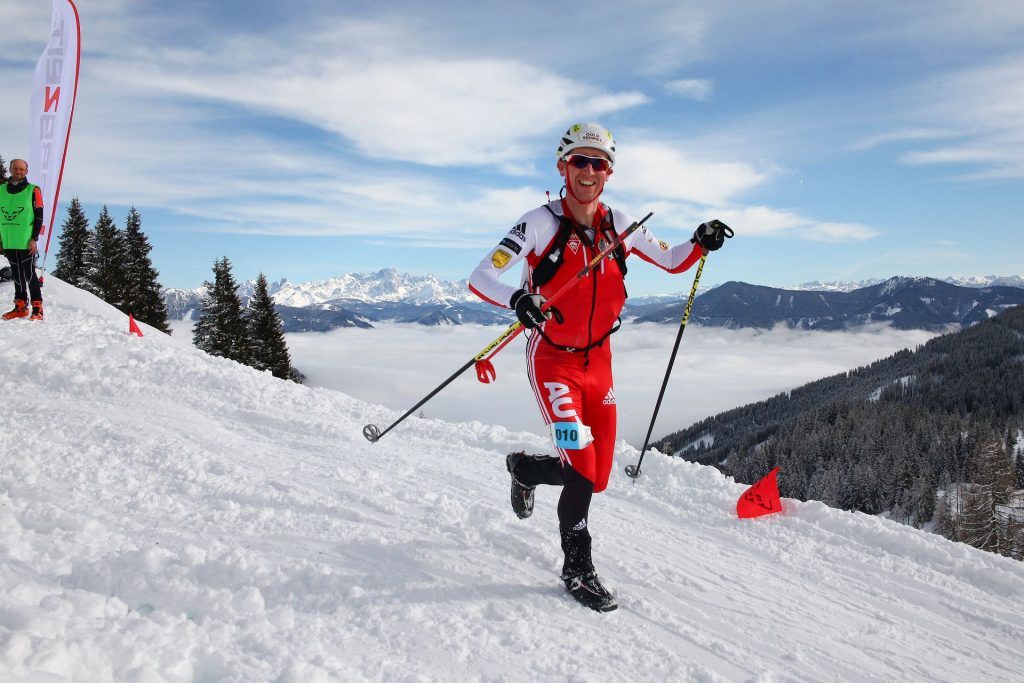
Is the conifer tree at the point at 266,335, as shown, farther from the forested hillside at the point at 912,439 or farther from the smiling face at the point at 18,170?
the forested hillside at the point at 912,439

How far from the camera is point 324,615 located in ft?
11.4

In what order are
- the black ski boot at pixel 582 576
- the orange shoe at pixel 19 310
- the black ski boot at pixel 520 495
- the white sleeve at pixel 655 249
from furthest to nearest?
the orange shoe at pixel 19 310 → the white sleeve at pixel 655 249 → the black ski boot at pixel 520 495 → the black ski boot at pixel 582 576

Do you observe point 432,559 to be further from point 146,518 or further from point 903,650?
point 903,650

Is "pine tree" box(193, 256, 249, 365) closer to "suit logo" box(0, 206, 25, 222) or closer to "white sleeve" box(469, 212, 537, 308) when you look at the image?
"suit logo" box(0, 206, 25, 222)

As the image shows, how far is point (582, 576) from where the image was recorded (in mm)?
4078

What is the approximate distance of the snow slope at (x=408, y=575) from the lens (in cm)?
308

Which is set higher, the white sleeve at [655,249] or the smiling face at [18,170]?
the smiling face at [18,170]

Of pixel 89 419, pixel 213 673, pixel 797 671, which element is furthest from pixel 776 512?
pixel 89 419

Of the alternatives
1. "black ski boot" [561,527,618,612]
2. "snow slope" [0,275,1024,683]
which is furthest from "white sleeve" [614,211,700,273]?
"snow slope" [0,275,1024,683]

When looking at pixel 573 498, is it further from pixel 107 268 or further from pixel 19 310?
pixel 107 268

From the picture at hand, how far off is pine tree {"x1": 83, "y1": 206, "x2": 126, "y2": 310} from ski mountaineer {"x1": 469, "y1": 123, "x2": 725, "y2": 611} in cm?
3938

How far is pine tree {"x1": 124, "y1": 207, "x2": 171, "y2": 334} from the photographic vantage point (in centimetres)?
3656

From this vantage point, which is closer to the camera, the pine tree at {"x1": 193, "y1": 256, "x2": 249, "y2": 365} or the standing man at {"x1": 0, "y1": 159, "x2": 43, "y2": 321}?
the standing man at {"x1": 0, "y1": 159, "x2": 43, "y2": 321}

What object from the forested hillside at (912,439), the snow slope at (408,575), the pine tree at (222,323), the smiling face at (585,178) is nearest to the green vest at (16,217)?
the snow slope at (408,575)
